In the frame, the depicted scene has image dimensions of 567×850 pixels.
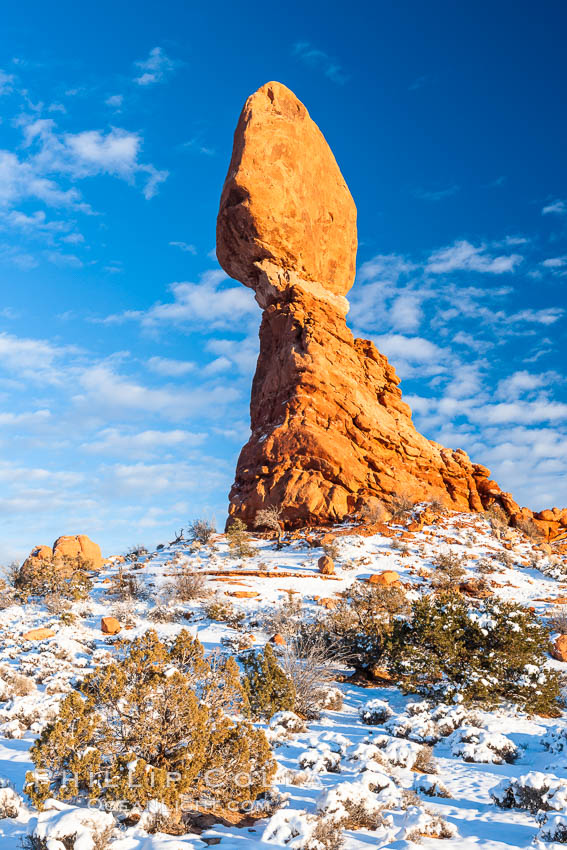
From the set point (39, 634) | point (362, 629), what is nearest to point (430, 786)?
A: point (362, 629)

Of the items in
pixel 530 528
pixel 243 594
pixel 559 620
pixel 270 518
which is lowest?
pixel 559 620

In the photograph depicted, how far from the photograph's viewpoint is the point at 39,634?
14.1 m

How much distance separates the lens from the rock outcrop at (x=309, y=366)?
28.5m

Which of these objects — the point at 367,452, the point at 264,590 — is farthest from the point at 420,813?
the point at 367,452

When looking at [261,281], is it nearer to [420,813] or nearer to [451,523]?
[451,523]

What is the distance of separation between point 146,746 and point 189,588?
1237cm

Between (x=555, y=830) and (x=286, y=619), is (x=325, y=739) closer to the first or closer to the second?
(x=555, y=830)

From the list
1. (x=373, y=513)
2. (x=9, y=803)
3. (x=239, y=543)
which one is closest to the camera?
(x=9, y=803)

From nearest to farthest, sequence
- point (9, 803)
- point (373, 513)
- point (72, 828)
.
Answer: point (72, 828) → point (9, 803) → point (373, 513)

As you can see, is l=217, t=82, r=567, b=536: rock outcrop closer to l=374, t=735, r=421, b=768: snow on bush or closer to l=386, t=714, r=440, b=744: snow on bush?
l=386, t=714, r=440, b=744: snow on bush

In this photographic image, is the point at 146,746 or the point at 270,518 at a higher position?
the point at 270,518

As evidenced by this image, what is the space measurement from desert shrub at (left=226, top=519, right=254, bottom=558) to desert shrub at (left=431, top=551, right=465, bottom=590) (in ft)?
22.9

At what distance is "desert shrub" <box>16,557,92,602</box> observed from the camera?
1805cm

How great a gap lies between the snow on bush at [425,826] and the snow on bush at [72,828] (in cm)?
270
